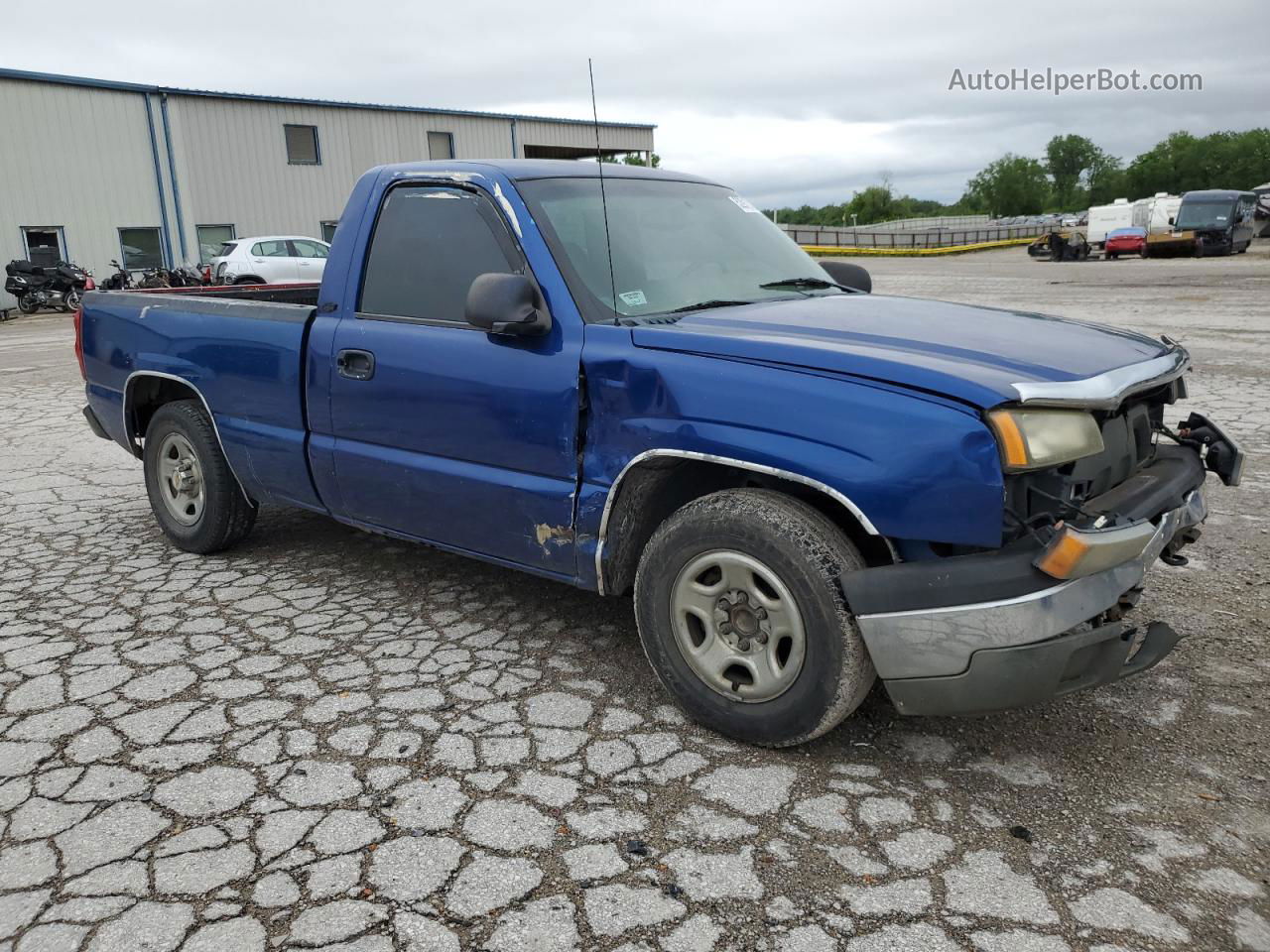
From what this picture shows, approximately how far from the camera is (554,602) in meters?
4.31

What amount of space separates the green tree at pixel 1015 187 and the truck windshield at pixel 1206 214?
106947 millimetres

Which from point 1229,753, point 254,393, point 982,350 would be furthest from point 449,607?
point 1229,753

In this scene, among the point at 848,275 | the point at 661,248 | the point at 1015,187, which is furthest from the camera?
the point at 1015,187

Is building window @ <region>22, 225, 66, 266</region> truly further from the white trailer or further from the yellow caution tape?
the white trailer

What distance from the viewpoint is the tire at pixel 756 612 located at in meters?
2.77

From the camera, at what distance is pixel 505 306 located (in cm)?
320

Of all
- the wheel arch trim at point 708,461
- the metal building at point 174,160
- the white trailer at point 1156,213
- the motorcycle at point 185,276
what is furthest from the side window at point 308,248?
the white trailer at point 1156,213

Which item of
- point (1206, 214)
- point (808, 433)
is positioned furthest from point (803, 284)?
point (1206, 214)

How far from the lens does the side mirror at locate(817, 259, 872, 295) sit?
14.9 ft

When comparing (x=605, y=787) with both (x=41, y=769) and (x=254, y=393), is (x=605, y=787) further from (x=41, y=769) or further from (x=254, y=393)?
(x=254, y=393)

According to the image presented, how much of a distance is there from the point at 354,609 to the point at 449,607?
0.41m

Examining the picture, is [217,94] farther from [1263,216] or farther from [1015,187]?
[1015,187]

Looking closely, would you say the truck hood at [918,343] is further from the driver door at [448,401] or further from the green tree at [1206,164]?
the green tree at [1206,164]

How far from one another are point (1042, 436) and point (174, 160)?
92.7ft
